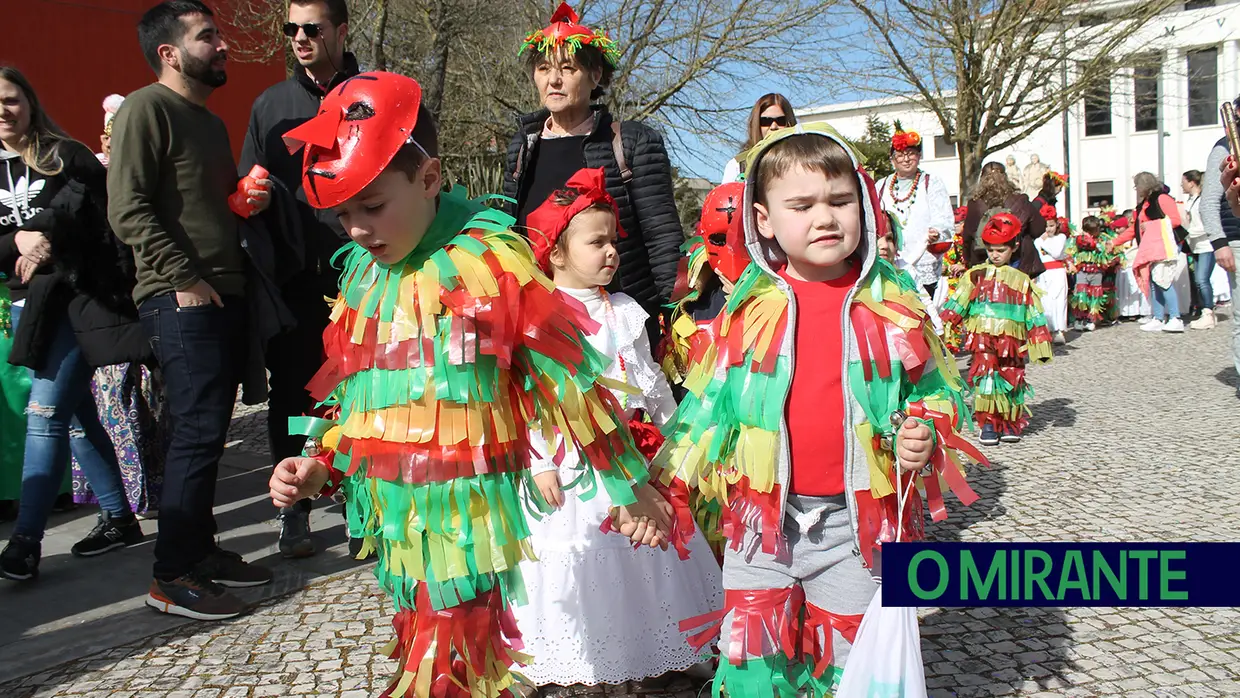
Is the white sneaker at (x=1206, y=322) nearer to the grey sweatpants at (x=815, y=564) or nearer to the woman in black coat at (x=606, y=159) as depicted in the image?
the woman in black coat at (x=606, y=159)

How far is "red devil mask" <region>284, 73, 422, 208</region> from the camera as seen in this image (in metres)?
1.97

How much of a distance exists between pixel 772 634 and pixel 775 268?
0.90 meters

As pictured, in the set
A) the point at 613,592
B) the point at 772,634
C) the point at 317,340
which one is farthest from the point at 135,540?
the point at 772,634

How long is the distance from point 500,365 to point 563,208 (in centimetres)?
118

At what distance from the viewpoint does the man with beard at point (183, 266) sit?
328cm

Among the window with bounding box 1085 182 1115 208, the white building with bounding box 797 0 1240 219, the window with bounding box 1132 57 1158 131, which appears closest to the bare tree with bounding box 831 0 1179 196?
the window with bounding box 1132 57 1158 131

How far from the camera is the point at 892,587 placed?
1.68 meters

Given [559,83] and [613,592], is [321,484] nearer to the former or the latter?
[613,592]

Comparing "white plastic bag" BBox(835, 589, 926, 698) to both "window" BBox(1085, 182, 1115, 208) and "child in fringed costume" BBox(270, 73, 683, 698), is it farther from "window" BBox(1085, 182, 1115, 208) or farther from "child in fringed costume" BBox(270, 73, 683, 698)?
"window" BBox(1085, 182, 1115, 208)

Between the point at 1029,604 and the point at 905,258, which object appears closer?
the point at 1029,604

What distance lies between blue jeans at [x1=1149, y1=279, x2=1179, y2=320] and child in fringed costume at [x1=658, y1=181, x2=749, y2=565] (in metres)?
10.7

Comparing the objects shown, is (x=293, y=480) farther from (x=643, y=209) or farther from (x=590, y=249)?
(x=643, y=209)

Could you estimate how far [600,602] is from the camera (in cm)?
284

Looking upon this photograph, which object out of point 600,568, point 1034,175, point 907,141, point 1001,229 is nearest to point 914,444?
point 600,568
